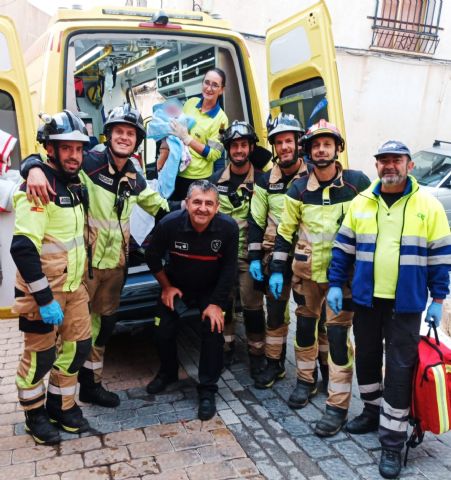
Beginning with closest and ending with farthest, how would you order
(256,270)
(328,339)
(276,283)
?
(328,339) < (276,283) < (256,270)

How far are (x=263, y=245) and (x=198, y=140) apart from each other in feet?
3.57

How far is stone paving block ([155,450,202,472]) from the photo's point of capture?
284 cm

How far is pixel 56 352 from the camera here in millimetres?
3131

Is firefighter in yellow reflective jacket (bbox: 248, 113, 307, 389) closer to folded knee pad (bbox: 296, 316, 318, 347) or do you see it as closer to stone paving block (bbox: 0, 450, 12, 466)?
folded knee pad (bbox: 296, 316, 318, 347)

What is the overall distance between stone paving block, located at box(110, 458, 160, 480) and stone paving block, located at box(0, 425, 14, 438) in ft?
2.49

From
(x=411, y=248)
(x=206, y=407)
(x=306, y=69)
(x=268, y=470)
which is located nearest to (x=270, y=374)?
(x=206, y=407)

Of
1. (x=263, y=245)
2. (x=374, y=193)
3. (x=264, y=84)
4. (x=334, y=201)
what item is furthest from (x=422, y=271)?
(x=264, y=84)

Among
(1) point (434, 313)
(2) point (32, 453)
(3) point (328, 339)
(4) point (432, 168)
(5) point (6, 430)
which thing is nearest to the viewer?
(1) point (434, 313)

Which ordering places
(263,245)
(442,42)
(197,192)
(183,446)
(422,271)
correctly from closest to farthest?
(422,271) < (183,446) < (197,192) < (263,245) < (442,42)

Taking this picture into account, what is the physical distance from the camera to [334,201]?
10.5 feet

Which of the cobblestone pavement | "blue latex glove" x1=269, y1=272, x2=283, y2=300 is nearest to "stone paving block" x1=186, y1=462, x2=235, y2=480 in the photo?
the cobblestone pavement

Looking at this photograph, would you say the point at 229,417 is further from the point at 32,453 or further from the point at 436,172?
the point at 436,172

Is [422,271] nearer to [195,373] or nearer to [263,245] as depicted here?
[263,245]

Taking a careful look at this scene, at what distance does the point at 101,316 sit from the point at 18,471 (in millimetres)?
1049
